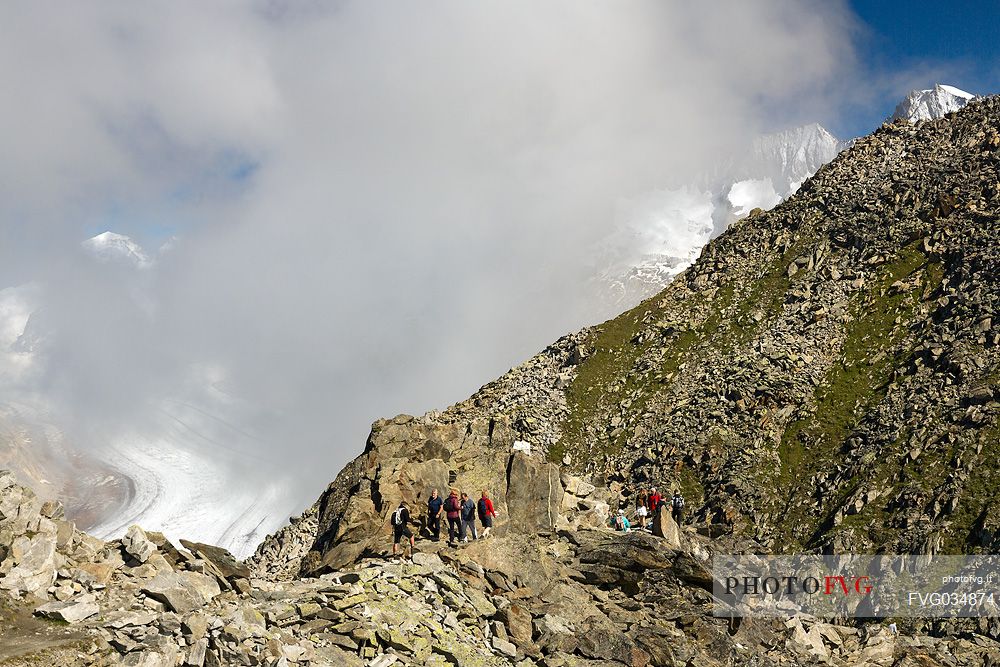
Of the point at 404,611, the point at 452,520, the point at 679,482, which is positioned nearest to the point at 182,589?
the point at 404,611

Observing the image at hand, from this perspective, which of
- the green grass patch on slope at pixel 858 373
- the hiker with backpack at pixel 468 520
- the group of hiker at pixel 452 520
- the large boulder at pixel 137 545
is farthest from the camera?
the green grass patch on slope at pixel 858 373

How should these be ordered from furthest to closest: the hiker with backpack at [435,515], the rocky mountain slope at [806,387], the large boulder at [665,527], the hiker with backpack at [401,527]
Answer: the rocky mountain slope at [806,387]
the large boulder at [665,527]
the hiker with backpack at [435,515]
the hiker with backpack at [401,527]

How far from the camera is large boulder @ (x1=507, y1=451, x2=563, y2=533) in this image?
132 feet

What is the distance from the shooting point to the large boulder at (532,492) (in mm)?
40156

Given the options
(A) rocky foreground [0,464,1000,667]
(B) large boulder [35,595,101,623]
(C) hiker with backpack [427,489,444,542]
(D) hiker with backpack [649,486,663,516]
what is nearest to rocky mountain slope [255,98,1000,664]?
(C) hiker with backpack [427,489,444,542]

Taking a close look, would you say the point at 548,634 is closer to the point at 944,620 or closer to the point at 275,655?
the point at 275,655

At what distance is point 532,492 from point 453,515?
11.1 metres

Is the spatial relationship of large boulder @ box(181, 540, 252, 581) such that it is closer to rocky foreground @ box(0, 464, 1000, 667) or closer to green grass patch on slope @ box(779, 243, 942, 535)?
rocky foreground @ box(0, 464, 1000, 667)

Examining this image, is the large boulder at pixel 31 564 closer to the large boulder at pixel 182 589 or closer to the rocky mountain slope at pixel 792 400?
the large boulder at pixel 182 589

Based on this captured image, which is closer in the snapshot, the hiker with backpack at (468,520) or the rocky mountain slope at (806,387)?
the hiker with backpack at (468,520)

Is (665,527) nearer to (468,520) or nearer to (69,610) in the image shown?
(468,520)

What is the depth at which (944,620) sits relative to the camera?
130 feet

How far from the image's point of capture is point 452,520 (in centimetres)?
3116

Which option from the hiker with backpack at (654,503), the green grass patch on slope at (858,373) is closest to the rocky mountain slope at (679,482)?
the green grass patch on slope at (858,373)
